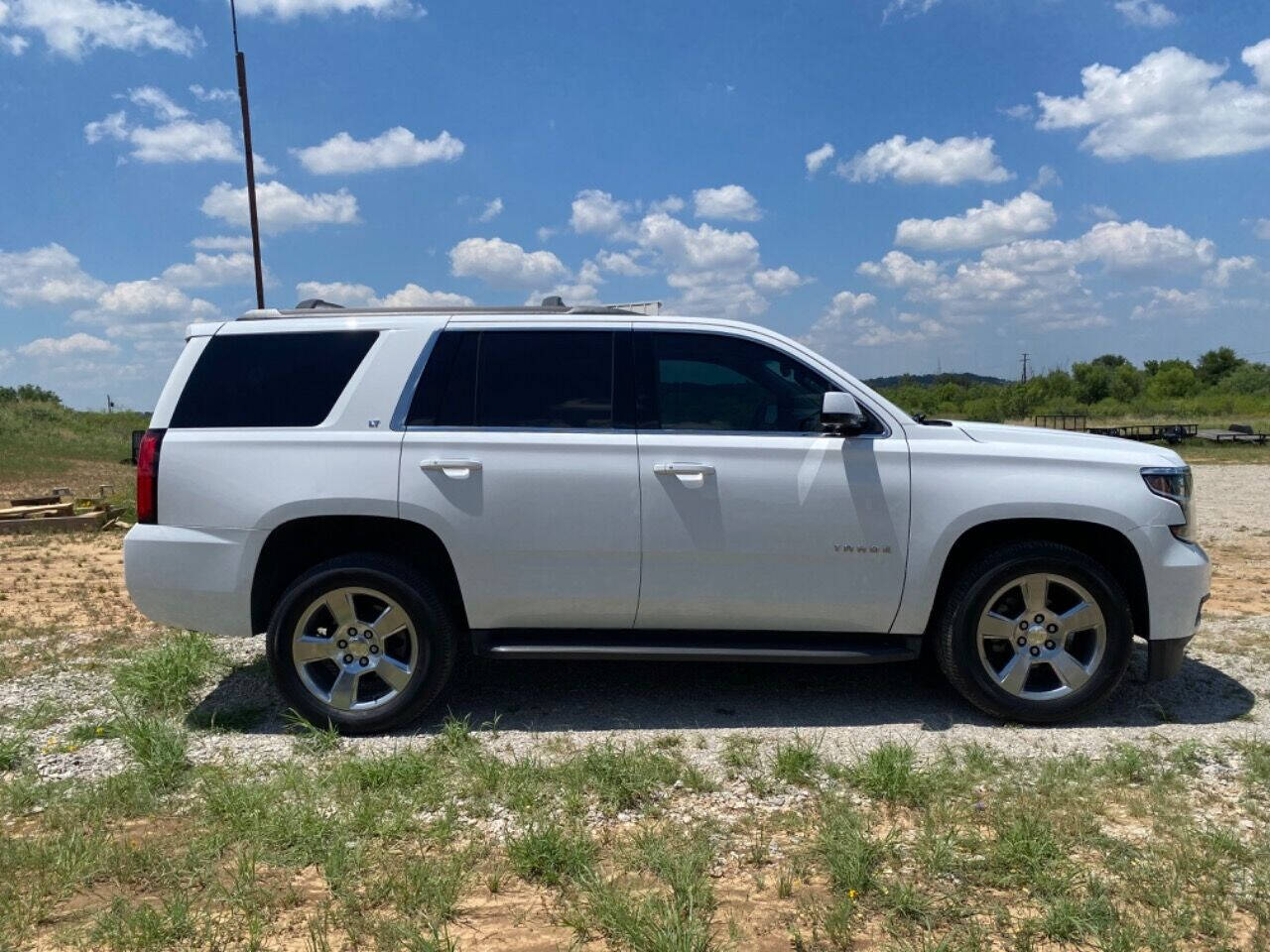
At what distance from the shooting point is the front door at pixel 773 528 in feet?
13.7

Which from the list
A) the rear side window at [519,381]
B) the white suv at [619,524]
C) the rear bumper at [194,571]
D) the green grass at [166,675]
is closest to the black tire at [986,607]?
the white suv at [619,524]

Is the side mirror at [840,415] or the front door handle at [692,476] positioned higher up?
the side mirror at [840,415]

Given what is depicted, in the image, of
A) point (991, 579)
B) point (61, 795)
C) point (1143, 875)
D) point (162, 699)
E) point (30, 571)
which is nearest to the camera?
point (1143, 875)

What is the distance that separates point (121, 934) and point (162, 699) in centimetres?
236

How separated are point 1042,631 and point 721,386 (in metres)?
1.92

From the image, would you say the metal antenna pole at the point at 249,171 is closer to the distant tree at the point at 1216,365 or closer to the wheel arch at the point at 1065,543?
the wheel arch at the point at 1065,543

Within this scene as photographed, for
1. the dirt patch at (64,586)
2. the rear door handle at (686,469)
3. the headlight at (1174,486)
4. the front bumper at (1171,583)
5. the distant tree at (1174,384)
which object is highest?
the distant tree at (1174,384)

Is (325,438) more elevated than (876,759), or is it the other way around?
(325,438)

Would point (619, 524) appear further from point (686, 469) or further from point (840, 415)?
point (840, 415)

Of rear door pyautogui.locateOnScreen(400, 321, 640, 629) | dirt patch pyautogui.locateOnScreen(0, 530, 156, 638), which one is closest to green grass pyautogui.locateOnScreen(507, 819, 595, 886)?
rear door pyautogui.locateOnScreen(400, 321, 640, 629)

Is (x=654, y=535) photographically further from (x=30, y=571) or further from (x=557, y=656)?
(x=30, y=571)

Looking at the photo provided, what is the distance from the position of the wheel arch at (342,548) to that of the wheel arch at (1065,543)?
2381 mm

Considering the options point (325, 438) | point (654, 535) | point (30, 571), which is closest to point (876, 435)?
point (654, 535)

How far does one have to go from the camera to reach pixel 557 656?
14.0 feet
